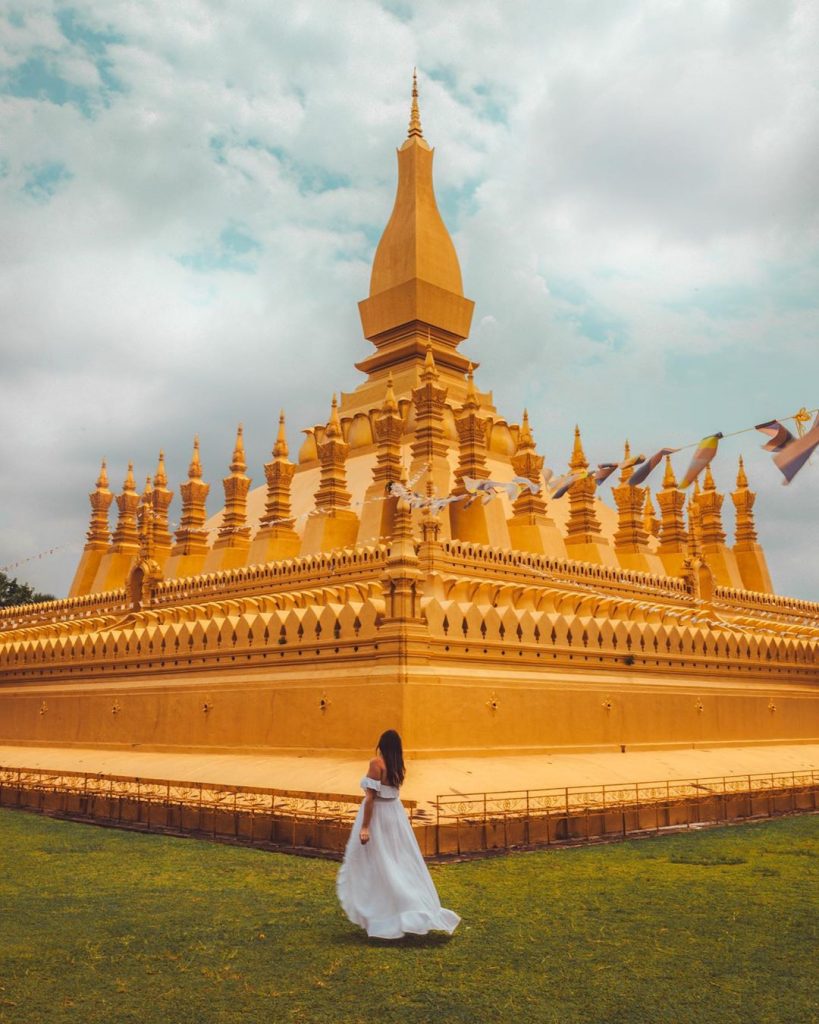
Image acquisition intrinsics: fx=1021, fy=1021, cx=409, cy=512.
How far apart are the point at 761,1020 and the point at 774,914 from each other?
2.57 meters

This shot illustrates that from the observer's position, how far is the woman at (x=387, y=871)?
698 centimetres

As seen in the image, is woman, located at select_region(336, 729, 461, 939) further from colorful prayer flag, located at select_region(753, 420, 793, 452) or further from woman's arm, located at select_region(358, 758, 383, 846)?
colorful prayer flag, located at select_region(753, 420, 793, 452)

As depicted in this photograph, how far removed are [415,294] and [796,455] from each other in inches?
871

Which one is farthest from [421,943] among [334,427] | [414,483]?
[334,427]

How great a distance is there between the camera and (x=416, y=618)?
14.1 meters

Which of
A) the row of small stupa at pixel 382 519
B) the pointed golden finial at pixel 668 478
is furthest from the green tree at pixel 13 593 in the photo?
the pointed golden finial at pixel 668 478

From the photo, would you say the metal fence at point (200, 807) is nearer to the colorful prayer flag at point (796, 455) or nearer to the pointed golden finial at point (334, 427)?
the colorful prayer flag at point (796, 455)

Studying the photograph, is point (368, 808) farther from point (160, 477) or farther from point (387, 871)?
point (160, 477)

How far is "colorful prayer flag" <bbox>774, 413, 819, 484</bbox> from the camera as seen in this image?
1006 centimetres

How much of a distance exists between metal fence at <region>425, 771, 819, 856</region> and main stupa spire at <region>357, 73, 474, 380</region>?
1931 cm

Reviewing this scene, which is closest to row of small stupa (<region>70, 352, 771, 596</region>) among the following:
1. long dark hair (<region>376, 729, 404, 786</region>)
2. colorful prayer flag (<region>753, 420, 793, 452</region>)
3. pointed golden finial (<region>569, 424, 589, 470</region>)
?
pointed golden finial (<region>569, 424, 589, 470</region>)

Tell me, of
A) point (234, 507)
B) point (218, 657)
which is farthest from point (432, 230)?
point (218, 657)

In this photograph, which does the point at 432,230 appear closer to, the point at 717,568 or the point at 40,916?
the point at 717,568

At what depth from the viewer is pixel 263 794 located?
12.0 m
